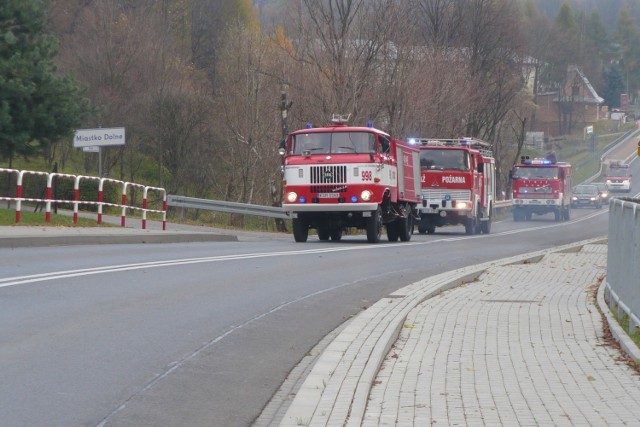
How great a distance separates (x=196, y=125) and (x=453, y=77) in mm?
14316

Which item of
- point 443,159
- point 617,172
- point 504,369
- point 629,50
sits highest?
point 629,50

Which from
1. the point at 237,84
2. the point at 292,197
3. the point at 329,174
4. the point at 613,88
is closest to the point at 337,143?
the point at 329,174

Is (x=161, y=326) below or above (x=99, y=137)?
below

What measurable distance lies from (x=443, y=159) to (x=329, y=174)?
481 inches

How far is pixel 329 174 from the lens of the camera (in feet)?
91.8

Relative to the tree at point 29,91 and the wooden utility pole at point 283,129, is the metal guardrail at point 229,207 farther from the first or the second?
the tree at point 29,91

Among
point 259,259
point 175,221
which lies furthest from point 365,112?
point 259,259

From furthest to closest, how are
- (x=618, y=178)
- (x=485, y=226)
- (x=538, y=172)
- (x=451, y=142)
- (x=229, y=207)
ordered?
1. (x=618, y=178)
2. (x=538, y=172)
3. (x=485, y=226)
4. (x=451, y=142)
5. (x=229, y=207)

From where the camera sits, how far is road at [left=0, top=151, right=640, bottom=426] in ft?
24.7

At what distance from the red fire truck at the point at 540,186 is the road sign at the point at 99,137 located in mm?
→ 33223

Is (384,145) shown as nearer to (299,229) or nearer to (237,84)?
(299,229)

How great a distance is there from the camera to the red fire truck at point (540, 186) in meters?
58.8

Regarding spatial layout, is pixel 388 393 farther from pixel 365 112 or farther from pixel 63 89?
pixel 365 112

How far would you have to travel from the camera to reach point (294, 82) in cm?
4903
